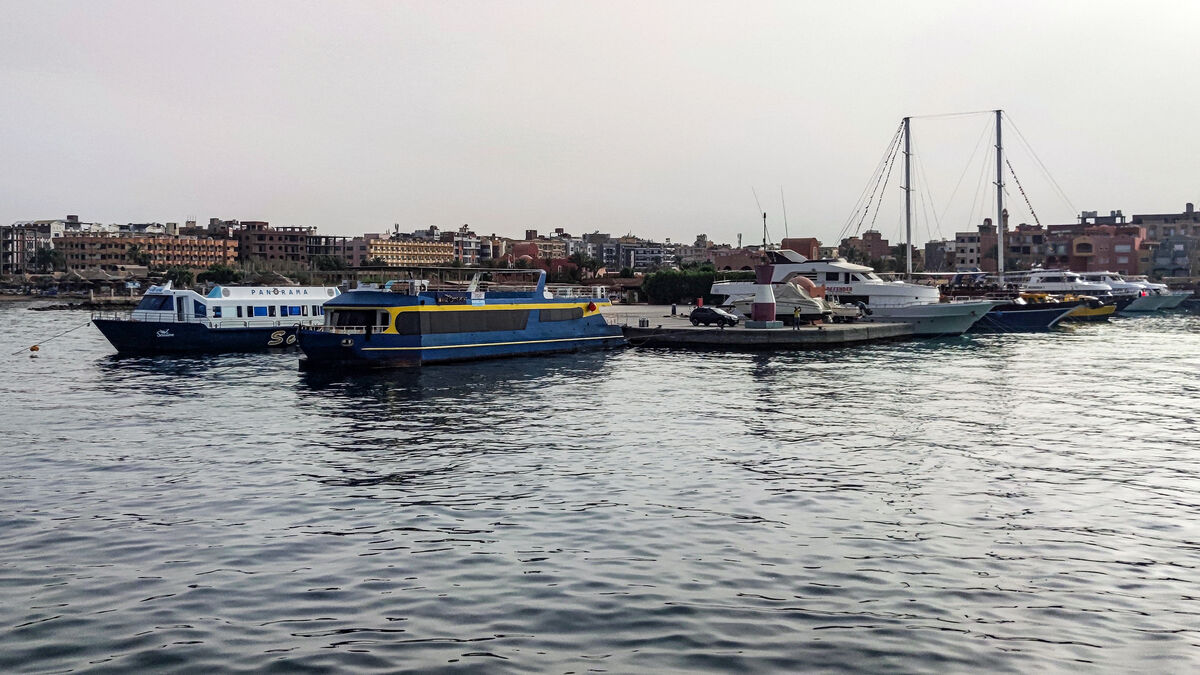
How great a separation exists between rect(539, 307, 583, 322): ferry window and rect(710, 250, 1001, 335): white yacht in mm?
18528

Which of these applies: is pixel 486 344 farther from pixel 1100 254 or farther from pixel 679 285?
pixel 1100 254

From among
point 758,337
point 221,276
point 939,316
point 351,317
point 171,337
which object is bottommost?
point 758,337

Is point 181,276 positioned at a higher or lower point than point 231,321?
higher

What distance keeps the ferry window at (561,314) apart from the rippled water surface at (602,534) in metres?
18.5

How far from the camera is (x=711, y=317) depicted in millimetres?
62875

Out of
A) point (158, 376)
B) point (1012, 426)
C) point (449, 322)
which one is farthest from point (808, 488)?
point (158, 376)

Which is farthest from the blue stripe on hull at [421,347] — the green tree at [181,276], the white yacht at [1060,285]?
the green tree at [181,276]

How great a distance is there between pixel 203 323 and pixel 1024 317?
57.0m

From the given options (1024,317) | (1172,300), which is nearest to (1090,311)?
(1024,317)

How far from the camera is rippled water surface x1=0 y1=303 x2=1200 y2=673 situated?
11.1 meters

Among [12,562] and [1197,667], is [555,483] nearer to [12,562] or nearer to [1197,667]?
[12,562]

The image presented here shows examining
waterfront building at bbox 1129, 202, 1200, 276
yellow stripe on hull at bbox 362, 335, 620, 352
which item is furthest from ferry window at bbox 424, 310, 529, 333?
waterfront building at bbox 1129, 202, 1200, 276

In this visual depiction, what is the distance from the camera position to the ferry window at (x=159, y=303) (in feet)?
177

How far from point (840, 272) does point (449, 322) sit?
37654 mm
